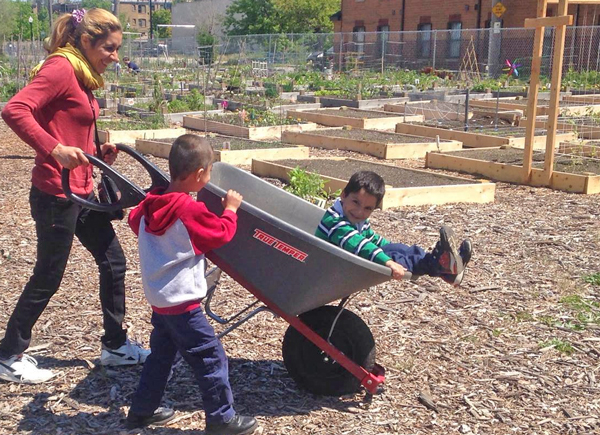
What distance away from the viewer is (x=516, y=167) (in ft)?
30.3

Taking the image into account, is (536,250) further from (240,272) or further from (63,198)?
(63,198)

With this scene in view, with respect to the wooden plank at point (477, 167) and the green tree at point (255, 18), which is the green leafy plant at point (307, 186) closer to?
the wooden plank at point (477, 167)

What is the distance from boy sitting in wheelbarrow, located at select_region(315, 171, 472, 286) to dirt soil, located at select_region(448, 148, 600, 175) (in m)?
6.27

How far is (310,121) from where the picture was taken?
624 inches

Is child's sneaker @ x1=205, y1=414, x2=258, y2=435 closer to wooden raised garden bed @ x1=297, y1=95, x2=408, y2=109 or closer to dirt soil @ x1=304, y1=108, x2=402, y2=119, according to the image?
dirt soil @ x1=304, y1=108, x2=402, y2=119

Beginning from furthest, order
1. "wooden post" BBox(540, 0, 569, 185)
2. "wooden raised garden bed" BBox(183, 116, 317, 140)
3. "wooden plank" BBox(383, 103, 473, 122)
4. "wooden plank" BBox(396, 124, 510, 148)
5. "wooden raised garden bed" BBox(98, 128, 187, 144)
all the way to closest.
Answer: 1. "wooden plank" BBox(383, 103, 473, 122)
2. "wooden raised garden bed" BBox(183, 116, 317, 140)
3. "wooden raised garden bed" BBox(98, 128, 187, 144)
4. "wooden plank" BBox(396, 124, 510, 148)
5. "wooden post" BBox(540, 0, 569, 185)

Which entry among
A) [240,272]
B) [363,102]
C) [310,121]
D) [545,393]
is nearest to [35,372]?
[240,272]

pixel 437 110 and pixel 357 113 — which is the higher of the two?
pixel 437 110

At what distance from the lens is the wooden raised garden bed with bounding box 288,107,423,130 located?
583 inches

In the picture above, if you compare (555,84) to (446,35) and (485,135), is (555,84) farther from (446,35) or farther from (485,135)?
(446,35)

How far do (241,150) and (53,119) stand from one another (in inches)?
294

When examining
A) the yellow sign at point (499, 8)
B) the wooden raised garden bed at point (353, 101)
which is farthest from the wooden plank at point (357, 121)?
the yellow sign at point (499, 8)

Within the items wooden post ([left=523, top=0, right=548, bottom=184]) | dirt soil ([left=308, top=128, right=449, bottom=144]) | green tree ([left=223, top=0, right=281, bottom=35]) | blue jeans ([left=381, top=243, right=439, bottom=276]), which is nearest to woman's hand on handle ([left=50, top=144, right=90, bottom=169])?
blue jeans ([left=381, top=243, right=439, bottom=276])

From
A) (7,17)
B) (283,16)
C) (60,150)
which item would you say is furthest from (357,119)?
(283,16)
